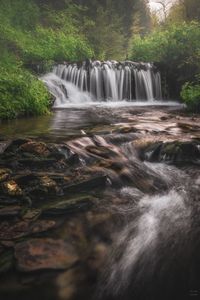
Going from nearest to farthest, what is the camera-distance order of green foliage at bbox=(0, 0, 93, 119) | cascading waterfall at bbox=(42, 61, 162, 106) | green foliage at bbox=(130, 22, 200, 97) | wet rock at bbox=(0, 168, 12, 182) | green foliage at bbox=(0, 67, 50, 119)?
wet rock at bbox=(0, 168, 12, 182) → green foliage at bbox=(0, 67, 50, 119) → green foliage at bbox=(0, 0, 93, 119) → green foliage at bbox=(130, 22, 200, 97) → cascading waterfall at bbox=(42, 61, 162, 106)

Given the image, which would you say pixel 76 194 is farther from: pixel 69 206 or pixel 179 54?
pixel 179 54

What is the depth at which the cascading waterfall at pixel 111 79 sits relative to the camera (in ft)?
43.5

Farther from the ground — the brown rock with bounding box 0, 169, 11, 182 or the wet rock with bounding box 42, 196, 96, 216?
the brown rock with bounding box 0, 169, 11, 182

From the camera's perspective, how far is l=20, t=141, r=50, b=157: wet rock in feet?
15.2

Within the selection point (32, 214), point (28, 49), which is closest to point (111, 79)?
point (28, 49)

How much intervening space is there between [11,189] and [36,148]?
3.76ft

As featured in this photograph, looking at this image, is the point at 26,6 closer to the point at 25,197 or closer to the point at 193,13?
the point at 193,13

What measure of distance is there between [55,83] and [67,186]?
354 inches

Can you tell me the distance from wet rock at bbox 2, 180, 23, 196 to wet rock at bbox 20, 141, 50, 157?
37.1 inches

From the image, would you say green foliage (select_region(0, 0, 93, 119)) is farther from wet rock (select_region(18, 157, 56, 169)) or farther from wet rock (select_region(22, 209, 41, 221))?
wet rock (select_region(22, 209, 41, 221))

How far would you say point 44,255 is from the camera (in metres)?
2.77

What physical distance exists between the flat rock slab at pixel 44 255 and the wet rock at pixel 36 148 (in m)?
1.84

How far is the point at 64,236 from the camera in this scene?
3053mm

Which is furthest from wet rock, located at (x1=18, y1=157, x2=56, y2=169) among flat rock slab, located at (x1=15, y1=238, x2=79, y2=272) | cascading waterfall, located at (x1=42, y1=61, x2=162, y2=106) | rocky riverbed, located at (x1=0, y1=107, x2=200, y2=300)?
cascading waterfall, located at (x1=42, y1=61, x2=162, y2=106)
